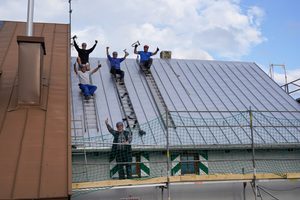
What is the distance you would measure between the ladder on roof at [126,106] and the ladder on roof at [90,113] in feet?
3.52

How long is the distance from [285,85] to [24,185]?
55.4ft

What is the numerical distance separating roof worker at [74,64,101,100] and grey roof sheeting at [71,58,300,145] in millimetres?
373

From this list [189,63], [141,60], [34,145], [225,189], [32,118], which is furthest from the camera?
[189,63]

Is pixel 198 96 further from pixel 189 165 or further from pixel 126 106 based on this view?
pixel 189 165

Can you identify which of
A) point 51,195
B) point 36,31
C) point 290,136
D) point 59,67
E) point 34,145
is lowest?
point 51,195

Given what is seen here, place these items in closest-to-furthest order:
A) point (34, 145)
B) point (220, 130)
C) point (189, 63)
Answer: point (34, 145)
point (220, 130)
point (189, 63)

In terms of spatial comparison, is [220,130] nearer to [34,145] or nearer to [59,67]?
[59,67]

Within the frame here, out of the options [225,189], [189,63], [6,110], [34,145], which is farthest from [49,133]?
[189,63]

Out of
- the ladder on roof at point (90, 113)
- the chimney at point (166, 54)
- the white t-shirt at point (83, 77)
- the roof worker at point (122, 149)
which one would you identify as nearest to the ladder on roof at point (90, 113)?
the ladder on roof at point (90, 113)

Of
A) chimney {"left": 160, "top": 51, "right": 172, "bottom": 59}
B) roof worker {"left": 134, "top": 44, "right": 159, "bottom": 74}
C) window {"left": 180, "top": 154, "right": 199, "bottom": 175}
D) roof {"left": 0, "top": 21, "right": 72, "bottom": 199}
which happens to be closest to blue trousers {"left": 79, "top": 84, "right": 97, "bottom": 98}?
roof {"left": 0, "top": 21, "right": 72, "bottom": 199}

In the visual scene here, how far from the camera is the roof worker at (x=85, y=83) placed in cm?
1554

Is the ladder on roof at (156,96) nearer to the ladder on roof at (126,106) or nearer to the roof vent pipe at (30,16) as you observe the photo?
the ladder on roof at (126,106)

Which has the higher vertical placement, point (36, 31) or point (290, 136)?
point (36, 31)

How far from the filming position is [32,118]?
31.4ft
